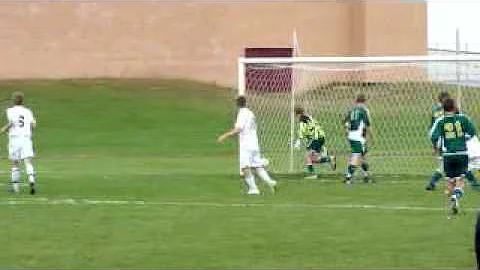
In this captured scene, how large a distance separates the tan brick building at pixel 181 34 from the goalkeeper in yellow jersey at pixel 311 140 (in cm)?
3094

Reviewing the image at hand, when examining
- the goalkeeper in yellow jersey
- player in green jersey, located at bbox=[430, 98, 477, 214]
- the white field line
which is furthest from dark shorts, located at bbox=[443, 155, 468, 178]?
the goalkeeper in yellow jersey

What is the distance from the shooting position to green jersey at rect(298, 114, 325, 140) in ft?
77.8

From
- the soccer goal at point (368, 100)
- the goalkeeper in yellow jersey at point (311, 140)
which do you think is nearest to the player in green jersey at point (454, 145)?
the soccer goal at point (368, 100)

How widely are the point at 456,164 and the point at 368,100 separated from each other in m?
16.6

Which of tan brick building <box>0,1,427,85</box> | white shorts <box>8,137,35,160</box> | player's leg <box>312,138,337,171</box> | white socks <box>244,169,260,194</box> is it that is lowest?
white socks <box>244,169,260,194</box>

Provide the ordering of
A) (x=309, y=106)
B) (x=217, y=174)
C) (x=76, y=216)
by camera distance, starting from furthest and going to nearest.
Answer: (x=309, y=106) < (x=217, y=174) < (x=76, y=216)

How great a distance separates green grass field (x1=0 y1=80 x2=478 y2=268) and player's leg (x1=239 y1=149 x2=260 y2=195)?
1.11 ft

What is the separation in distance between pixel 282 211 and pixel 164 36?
3818 cm

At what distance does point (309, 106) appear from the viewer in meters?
30.5

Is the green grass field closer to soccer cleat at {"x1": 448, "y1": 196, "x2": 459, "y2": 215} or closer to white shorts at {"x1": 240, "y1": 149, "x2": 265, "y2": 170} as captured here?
soccer cleat at {"x1": 448, "y1": 196, "x2": 459, "y2": 215}

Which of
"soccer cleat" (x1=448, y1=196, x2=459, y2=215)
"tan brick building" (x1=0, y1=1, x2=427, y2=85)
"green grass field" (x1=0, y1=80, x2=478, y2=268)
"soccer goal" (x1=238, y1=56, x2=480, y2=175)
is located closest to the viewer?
"green grass field" (x1=0, y1=80, x2=478, y2=268)

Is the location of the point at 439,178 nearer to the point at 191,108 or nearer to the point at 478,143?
the point at 478,143

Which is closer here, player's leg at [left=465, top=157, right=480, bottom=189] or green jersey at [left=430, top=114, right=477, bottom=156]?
green jersey at [left=430, top=114, right=477, bottom=156]

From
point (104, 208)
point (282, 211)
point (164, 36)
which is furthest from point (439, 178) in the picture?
point (164, 36)
